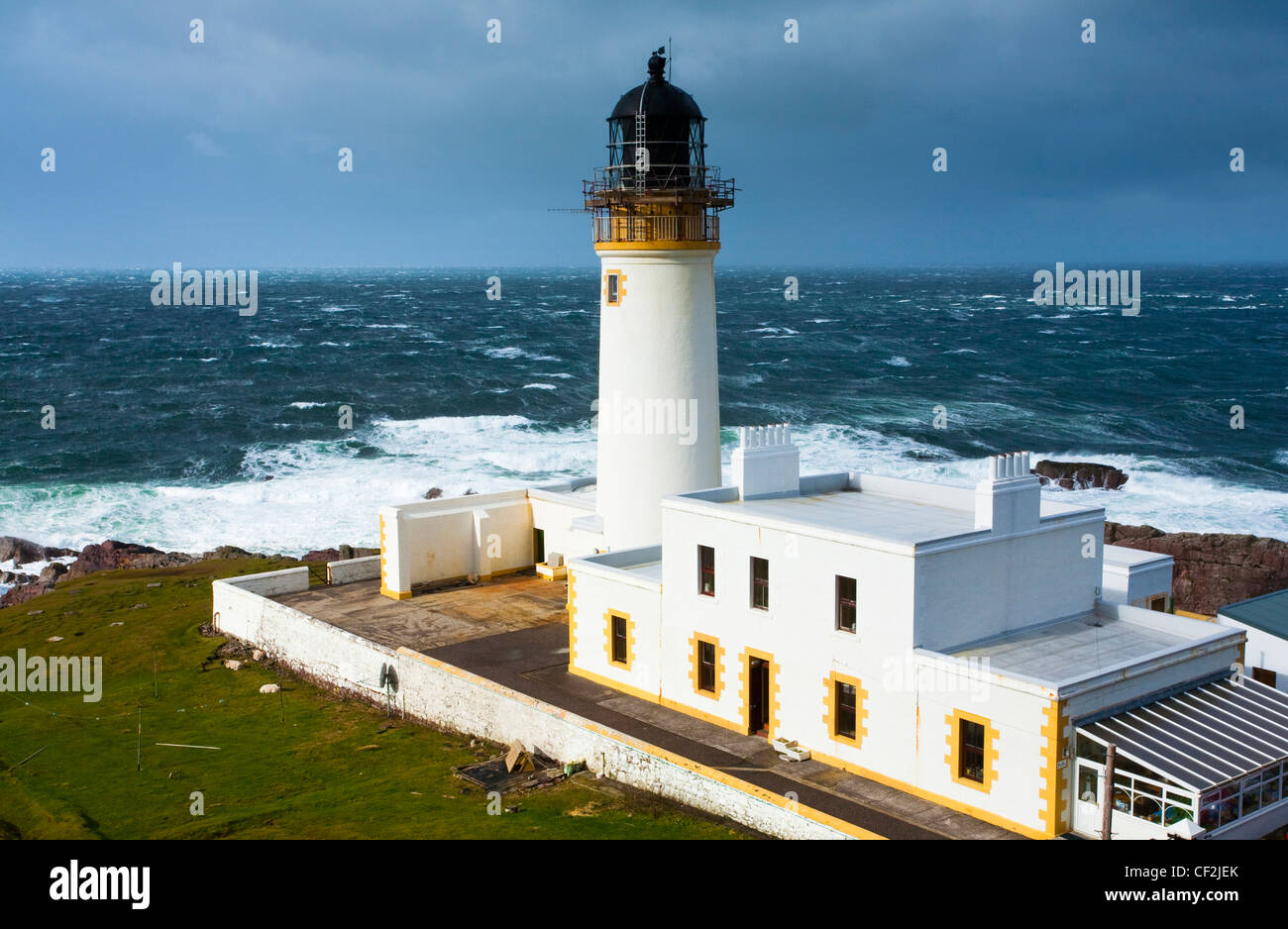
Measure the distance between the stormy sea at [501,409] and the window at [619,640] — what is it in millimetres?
21536

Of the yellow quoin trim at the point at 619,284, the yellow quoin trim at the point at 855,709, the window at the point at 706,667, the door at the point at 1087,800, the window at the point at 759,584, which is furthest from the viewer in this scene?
the yellow quoin trim at the point at 619,284

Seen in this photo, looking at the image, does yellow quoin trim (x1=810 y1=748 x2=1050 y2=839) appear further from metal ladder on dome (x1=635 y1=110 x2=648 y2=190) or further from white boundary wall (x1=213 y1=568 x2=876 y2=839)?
metal ladder on dome (x1=635 y1=110 x2=648 y2=190)

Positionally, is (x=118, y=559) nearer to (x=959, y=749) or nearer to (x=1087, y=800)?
(x=959, y=749)

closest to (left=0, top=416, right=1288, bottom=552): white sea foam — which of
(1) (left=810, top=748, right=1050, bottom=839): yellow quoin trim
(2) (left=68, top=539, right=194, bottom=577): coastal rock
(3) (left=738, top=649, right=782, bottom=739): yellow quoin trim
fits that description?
(2) (left=68, top=539, right=194, bottom=577): coastal rock

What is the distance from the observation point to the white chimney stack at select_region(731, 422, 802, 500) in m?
20.9

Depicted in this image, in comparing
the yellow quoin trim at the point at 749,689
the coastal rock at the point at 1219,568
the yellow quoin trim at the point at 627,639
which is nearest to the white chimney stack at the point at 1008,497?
the yellow quoin trim at the point at 749,689

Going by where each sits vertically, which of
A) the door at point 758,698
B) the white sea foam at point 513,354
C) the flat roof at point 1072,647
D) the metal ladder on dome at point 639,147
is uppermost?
the metal ladder on dome at point 639,147

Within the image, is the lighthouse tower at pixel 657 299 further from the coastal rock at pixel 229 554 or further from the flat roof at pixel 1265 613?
the coastal rock at pixel 229 554

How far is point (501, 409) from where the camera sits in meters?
69.1

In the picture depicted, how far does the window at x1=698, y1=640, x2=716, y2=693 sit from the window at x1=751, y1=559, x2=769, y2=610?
1275 millimetres

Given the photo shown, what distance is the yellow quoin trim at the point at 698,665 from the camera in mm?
19547

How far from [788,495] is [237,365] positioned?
74557 mm

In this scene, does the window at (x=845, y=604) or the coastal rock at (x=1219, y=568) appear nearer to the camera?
the window at (x=845, y=604)
